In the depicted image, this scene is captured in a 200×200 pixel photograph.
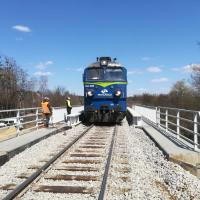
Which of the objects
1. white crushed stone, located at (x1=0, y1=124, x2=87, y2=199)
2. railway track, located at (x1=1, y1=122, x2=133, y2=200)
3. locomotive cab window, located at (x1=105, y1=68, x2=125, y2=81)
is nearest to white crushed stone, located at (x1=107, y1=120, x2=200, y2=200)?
railway track, located at (x1=1, y1=122, x2=133, y2=200)

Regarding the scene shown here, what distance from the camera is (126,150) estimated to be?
12.8 meters

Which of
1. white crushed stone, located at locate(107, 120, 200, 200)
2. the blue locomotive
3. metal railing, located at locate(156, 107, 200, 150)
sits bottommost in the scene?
white crushed stone, located at locate(107, 120, 200, 200)

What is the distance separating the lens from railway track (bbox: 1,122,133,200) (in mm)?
7172

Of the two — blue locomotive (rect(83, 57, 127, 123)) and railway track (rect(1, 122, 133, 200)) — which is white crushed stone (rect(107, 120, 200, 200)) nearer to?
railway track (rect(1, 122, 133, 200))

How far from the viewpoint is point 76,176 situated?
8625mm

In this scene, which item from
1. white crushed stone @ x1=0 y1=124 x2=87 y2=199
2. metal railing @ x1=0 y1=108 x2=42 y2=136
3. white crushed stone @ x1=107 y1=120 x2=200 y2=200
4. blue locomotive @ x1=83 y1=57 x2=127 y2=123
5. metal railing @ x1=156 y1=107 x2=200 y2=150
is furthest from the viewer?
blue locomotive @ x1=83 y1=57 x2=127 y2=123

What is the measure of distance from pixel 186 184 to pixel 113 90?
562 inches

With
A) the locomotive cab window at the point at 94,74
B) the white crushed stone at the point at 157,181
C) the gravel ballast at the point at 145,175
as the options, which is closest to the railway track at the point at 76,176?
the gravel ballast at the point at 145,175

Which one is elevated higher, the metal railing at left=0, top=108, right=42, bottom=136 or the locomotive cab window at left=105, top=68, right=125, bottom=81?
the locomotive cab window at left=105, top=68, right=125, bottom=81

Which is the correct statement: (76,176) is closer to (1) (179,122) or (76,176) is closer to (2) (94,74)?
(1) (179,122)

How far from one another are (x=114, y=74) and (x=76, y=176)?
14119mm

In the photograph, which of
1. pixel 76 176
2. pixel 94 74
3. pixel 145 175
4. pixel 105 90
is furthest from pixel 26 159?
pixel 94 74

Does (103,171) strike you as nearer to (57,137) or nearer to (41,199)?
(41,199)

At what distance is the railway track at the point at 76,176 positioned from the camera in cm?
717
